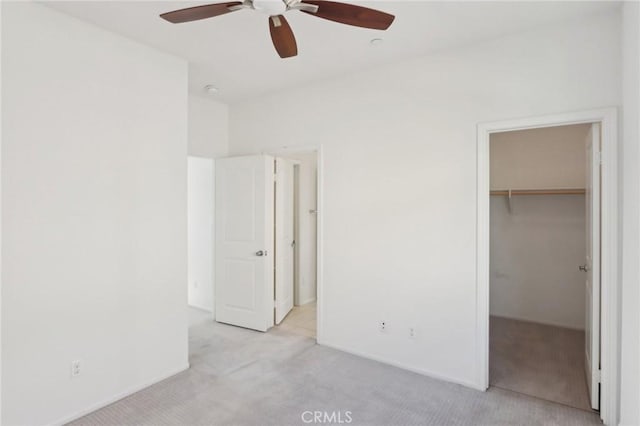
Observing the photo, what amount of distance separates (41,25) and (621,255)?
4105 mm

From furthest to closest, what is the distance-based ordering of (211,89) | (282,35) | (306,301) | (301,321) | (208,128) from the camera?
(306,301) < (301,321) < (208,128) < (211,89) < (282,35)

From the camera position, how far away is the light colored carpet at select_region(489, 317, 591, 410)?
8.98 feet

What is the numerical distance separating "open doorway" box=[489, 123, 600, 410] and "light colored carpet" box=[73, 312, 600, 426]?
1091mm

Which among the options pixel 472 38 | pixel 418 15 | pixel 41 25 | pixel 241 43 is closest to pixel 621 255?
pixel 472 38

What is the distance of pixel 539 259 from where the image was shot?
437 cm

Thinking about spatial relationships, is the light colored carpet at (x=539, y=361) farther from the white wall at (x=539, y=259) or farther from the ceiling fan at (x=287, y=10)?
the ceiling fan at (x=287, y=10)

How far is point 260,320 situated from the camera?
4.03 m

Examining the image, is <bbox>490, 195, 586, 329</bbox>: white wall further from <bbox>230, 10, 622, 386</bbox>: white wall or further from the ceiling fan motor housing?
the ceiling fan motor housing

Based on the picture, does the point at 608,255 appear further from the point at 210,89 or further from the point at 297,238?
the point at 210,89

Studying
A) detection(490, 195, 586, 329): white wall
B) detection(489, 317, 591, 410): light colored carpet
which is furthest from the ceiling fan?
detection(490, 195, 586, 329): white wall

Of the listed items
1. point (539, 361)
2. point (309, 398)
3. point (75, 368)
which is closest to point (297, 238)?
point (309, 398)

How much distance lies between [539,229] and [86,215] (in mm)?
4855

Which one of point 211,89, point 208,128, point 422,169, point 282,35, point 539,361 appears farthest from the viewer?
point 208,128

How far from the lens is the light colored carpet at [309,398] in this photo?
93.7 inches
